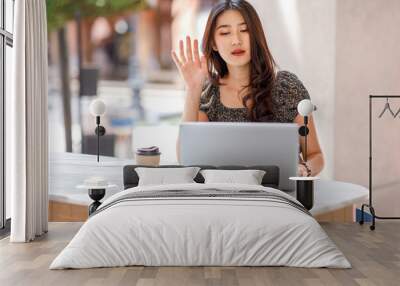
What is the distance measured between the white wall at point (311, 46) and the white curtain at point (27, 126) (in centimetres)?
249

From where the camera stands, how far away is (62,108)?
677 centimetres

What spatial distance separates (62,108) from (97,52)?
749mm

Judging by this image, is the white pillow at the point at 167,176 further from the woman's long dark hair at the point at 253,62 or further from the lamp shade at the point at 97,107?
the woman's long dark hair at the point at 253,62

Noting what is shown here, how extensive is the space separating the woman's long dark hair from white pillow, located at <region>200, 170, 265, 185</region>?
915 mm

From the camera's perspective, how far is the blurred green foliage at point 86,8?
6.74 metres

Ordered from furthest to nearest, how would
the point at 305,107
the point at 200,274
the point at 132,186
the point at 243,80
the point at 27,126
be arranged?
the point at 243,80
the point at 305,107
the point at 132,186
the point at 27,126
the point at 200,274

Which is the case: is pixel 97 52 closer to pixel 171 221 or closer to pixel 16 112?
pixel 16 112

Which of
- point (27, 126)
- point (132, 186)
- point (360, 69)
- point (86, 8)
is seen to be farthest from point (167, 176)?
point (360, 69)

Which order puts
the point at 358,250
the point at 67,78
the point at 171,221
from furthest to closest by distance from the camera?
the point at 67,78 < the point at 358,250 < the point at 171,221

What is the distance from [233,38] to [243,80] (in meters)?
0.47

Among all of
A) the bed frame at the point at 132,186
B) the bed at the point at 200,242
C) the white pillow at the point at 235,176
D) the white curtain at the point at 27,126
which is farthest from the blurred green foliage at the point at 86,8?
the bed at the point at 200,242

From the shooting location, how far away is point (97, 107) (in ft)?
21.3

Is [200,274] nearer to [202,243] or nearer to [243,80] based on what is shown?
[202,243]

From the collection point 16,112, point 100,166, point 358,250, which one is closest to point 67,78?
point 100,166
